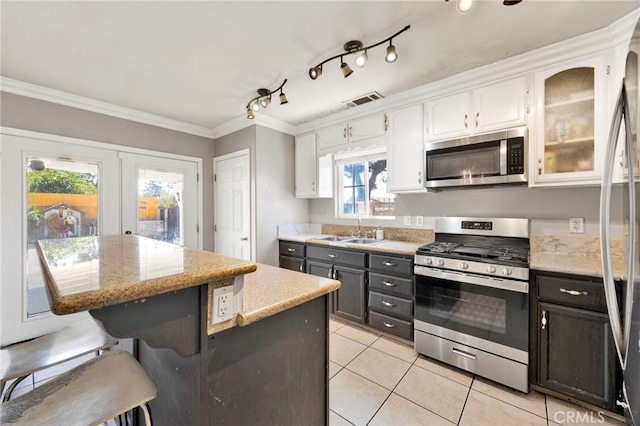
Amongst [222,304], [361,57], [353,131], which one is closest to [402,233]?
[353,131]

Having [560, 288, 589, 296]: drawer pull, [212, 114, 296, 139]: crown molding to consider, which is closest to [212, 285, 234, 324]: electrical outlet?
[560, 288, 589, 296]: drawer pull

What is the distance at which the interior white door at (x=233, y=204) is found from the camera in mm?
3443

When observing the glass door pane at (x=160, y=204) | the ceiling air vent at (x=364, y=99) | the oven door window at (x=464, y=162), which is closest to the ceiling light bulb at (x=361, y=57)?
the ceiling air vent at (x=364, y=99)

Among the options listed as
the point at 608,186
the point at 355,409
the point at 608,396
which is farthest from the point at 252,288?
the point at 608,396

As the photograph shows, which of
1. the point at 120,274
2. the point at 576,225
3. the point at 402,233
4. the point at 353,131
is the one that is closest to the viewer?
the point at 120,274

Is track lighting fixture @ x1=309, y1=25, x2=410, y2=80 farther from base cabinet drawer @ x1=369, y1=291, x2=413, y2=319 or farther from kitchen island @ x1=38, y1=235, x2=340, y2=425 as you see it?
base cabinet drawer @ x1=369, y1=291, x2=413, y2=319

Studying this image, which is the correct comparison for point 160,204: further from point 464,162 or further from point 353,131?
point 464,162

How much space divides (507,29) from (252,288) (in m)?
2.32

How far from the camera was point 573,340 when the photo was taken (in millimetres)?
1643

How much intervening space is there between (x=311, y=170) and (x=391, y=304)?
6.59ft

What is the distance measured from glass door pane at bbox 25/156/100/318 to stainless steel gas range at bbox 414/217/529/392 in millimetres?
3546

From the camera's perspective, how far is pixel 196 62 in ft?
7.10

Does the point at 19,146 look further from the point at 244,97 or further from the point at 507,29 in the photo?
the point at 507,29

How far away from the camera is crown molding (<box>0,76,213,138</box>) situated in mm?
2471
